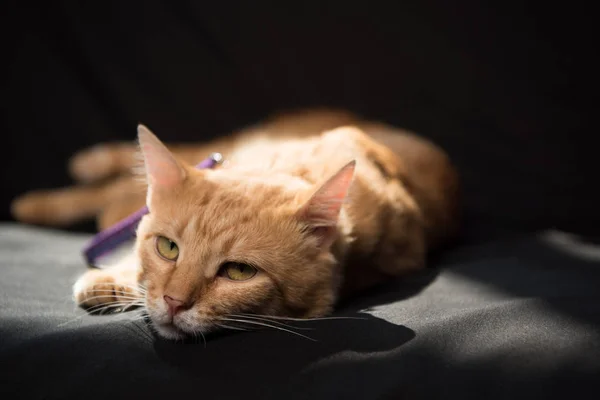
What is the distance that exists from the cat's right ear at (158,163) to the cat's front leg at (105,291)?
0.24m

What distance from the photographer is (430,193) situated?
2.02 metres

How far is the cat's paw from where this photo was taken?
1.44m

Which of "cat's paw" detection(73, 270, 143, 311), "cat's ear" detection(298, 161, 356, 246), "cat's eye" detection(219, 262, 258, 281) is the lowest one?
"cat's paw" detection(73, 270, 143, 311)

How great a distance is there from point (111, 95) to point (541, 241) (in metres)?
1.84

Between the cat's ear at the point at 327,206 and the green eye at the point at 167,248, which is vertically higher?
the cat's ear at the point at 327,206

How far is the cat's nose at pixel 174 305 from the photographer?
1.20m

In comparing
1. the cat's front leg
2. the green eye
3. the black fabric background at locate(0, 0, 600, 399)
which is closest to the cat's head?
the green eye

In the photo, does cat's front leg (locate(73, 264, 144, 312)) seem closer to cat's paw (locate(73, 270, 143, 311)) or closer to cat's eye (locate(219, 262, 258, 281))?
cat's paw (locate(73, 270, 143, 311))

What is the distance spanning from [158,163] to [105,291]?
0.35 meters

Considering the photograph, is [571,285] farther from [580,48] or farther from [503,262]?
[580,48]

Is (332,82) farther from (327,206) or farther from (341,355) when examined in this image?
(341,355)

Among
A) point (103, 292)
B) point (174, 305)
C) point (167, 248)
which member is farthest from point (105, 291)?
point (174, 305)

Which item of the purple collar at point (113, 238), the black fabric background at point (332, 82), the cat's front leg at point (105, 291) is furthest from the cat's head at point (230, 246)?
the black fabric background at point (332, 82)

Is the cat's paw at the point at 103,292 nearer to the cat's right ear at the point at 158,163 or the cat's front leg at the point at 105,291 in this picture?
the cat's front leg at the point at 105,291
